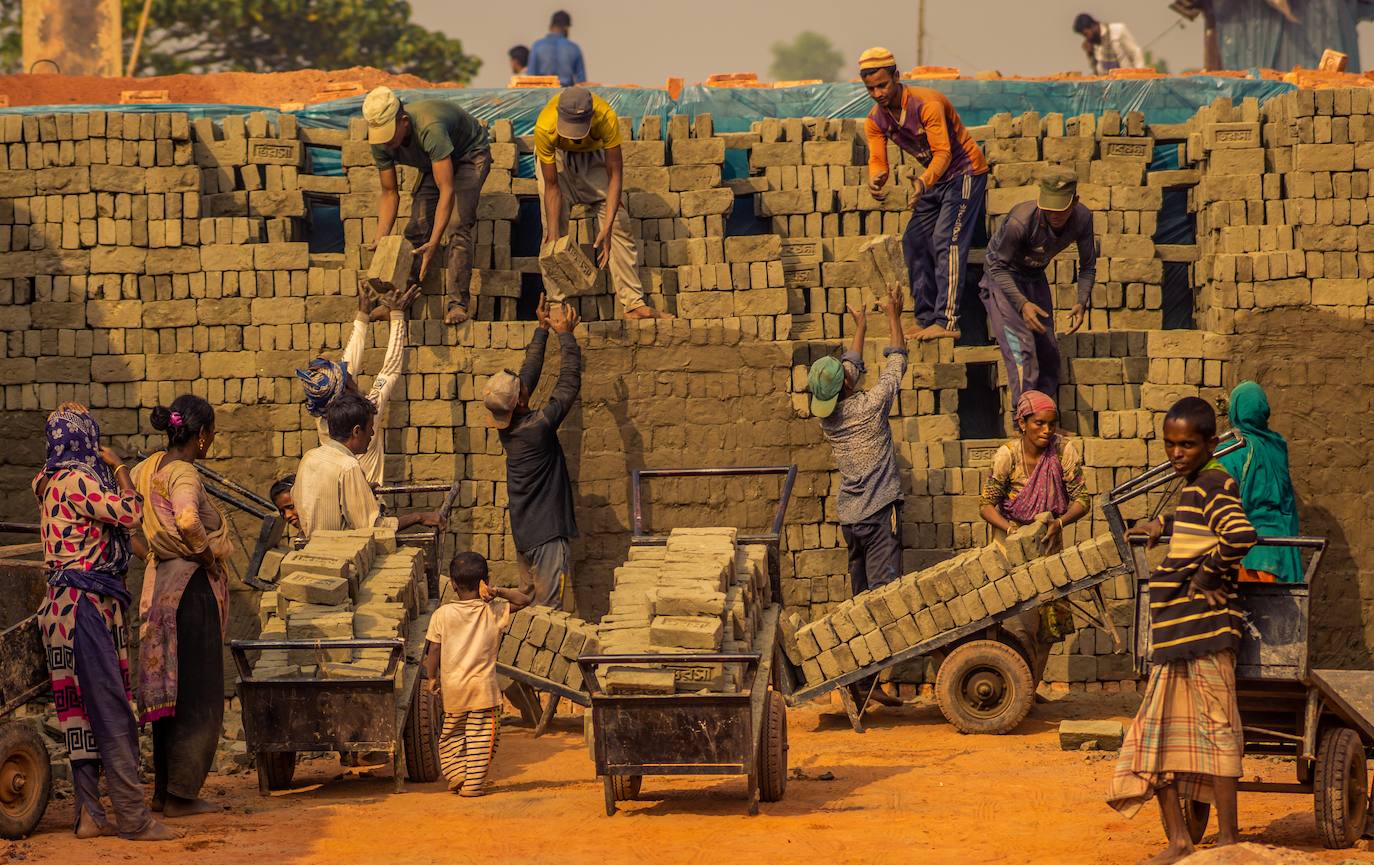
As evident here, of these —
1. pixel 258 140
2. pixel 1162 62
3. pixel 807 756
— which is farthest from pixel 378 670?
pixel 1162 62

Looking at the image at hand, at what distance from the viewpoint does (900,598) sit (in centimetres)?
1038

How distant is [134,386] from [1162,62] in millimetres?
44774

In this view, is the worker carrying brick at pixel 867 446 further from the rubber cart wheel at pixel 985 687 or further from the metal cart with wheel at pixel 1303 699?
the metal cart with wheel at pixel 1303 699

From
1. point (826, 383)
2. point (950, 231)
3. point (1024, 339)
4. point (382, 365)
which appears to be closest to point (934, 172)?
point (950, 231)

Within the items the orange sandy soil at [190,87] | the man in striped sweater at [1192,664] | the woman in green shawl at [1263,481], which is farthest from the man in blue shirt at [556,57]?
the man in striped sweater at [1192,664]

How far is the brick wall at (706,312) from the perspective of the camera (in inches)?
479

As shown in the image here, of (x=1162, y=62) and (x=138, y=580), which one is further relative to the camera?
(x=1162, y=62)

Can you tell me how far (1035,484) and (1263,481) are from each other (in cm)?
130

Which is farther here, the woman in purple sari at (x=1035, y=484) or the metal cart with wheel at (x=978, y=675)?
the woman in purple sari at (x=1035, y=484)

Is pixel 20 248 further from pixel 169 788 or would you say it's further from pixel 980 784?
pixel 980 784

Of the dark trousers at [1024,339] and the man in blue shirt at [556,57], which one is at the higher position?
the man in blue shirt at [556,57]

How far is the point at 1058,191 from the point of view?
11.4 m

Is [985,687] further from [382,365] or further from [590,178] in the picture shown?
[382,365]

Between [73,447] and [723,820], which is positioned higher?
[73,447]
